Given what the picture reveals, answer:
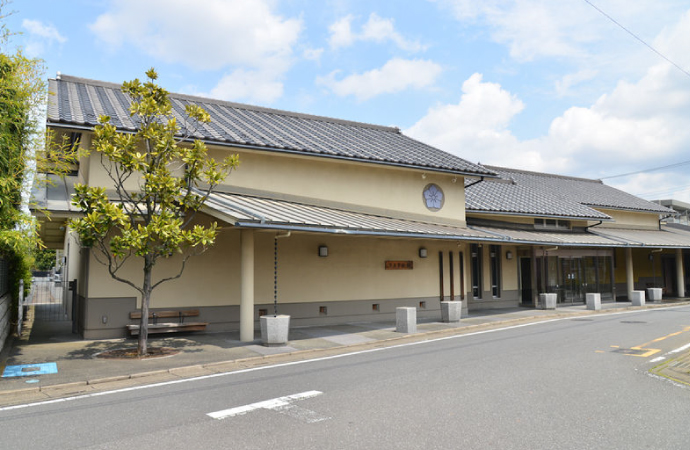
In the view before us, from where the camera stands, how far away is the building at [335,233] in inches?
492

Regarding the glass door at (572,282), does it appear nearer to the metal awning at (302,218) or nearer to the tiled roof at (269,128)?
the tiled roof at (269,128)

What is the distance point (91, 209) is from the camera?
31.8 ft

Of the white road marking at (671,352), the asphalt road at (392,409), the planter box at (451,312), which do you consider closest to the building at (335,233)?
the planter box at (451,312)

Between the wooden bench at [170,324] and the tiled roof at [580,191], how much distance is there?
20.8 m

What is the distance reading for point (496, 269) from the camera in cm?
2219

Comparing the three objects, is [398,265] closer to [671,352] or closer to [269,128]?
[269,128]

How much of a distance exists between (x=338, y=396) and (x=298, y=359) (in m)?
3.23

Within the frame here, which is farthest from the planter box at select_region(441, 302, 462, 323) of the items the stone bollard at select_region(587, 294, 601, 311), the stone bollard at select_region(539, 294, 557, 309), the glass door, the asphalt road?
the glass door

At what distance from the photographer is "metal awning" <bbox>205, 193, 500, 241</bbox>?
10.9 m

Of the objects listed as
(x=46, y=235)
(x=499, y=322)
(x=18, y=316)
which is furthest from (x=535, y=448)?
(x=46, y=235)

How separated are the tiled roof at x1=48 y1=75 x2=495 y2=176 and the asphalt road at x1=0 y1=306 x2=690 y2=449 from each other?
7559 millimetres

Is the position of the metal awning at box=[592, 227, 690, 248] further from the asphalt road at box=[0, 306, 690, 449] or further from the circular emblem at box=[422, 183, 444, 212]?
the asphalt road at box=[0, 306, 690, 449]

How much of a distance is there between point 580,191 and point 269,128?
2371cm

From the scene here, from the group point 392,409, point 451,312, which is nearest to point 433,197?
point 451,312
